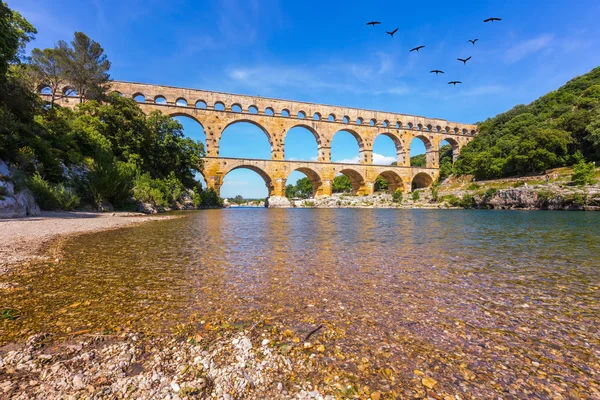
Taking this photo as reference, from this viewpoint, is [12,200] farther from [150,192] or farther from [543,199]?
[543,199]

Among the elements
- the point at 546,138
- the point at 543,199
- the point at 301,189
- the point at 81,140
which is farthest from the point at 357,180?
the point at 301,189

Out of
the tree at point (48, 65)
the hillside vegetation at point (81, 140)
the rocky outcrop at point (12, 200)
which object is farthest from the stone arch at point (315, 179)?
the rocky outcrop at point (12, 200)

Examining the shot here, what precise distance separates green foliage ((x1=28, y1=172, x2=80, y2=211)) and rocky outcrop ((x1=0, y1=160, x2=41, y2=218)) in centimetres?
69

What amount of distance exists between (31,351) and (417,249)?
5103 mm

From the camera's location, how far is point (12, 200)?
8.92m

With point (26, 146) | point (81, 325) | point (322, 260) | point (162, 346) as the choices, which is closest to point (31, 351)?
point (81, 325)

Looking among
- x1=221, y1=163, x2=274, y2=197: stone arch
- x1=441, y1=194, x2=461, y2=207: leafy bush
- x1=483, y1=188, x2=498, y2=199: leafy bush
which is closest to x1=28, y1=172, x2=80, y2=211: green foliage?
x1=221, y1=163, x2=274, y2=197: stone arch

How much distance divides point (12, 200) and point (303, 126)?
3212cm

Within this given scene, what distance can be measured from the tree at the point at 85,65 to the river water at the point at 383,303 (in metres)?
27.7

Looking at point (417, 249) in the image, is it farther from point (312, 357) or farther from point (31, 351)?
point (31, 351)

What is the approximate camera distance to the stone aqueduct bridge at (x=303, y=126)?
32219 mm

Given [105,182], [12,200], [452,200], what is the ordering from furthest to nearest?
[452,200] < [105,182] < [12,200]

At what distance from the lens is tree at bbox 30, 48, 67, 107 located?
76.3ft

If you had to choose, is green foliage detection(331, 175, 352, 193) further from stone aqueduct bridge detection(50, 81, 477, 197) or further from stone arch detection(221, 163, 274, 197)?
stone arch detection(221, 163, 274, 197)
